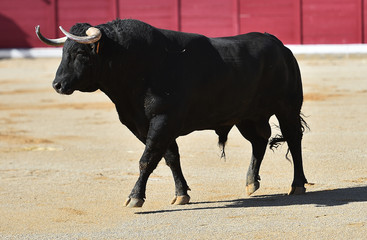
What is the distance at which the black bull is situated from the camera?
577cm

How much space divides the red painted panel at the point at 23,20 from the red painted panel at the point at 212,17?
331cm

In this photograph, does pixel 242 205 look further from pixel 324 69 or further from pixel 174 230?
pixel 324 69

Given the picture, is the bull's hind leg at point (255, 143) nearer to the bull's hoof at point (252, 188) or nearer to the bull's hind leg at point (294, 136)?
the bull's hoof at point (252, 188)

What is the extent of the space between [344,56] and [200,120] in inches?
524

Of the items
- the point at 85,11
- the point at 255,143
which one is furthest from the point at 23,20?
the point at 255,143

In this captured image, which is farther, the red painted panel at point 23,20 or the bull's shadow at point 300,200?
the red painted panel at point 23,20

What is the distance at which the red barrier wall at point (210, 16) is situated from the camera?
20250 mm

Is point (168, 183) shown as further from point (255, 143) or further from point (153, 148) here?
point (153, 148)

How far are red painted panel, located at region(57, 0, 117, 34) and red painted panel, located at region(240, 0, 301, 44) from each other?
10.5 ft

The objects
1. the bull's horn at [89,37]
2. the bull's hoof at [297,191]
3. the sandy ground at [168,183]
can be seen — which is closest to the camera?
the sandy ground at [168,183]

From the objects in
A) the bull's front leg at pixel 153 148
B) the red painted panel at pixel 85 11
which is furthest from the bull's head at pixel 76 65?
the red painted panel at pixel 85 11

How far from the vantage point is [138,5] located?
21672mm

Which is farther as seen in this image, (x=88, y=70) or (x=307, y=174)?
(x=307, y=174)

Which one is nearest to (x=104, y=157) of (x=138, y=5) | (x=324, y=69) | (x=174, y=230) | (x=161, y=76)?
(x=161, y=76)
